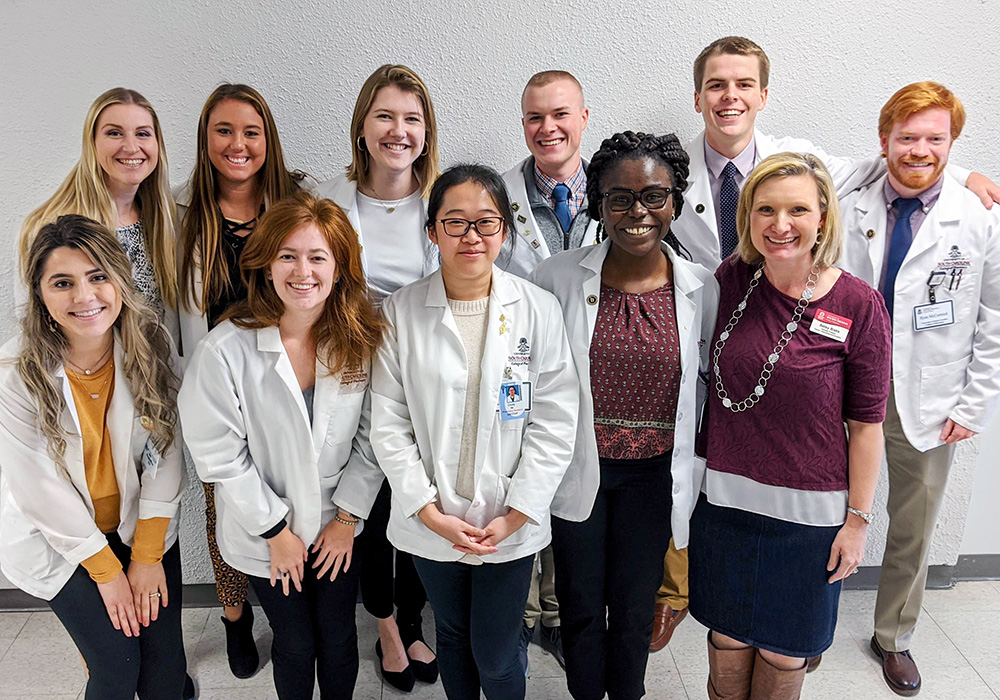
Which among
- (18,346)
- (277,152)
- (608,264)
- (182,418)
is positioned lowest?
(182,418)

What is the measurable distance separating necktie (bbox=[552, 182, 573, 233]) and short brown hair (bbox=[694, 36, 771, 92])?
0.59 metres

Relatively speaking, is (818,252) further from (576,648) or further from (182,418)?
(182,418)

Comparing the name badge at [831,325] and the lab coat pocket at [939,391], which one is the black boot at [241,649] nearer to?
the name badge at [831,325]

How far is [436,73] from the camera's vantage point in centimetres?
281

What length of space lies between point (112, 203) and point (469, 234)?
1.12 meters

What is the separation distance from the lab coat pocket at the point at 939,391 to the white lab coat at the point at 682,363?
2.91 feet

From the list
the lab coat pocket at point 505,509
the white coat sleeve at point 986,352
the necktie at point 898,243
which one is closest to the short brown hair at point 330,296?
the lab coat pocket at point 505,509

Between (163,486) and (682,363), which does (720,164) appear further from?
(163,486)

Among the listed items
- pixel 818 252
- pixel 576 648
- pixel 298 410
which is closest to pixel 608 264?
pixel 818 252

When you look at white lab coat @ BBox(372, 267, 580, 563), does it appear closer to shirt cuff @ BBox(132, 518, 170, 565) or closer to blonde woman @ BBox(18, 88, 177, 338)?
shirt cuff @ BBox(132, 518, 170, 565)

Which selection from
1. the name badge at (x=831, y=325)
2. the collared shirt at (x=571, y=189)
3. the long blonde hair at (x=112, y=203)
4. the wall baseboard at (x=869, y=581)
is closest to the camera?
the name badge at (x=831, y=325)

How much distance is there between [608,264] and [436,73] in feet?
3.72

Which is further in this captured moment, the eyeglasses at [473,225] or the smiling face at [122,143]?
the smiling face at [122,143]

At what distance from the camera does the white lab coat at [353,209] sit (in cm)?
240
